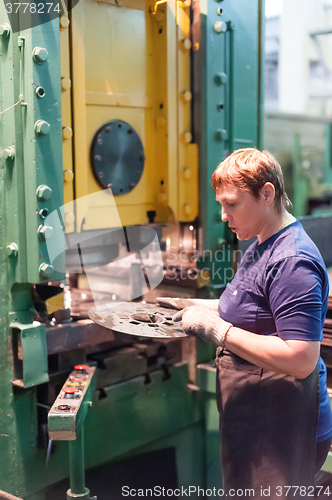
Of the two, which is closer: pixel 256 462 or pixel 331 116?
pixel 256 462

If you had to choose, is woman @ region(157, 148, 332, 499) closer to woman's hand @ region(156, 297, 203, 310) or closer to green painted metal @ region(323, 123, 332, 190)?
woman's hand @ region(156, 297, 203, 310)

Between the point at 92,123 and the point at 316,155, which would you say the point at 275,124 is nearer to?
the point at 316,155

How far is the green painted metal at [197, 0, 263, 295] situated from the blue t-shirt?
125 cm

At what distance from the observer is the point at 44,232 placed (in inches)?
84.8

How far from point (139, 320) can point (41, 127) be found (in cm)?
89

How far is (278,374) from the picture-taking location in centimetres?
163

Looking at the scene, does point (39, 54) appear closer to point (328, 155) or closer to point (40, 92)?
point (40, 92)

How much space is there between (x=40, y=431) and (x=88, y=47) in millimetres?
1841

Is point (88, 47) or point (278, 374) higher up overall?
point (88, 47)

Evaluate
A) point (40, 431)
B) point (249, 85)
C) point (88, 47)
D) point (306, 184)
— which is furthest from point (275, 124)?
point (40, 431)

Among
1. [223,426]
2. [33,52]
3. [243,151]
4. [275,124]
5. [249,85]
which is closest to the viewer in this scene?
[243,151]

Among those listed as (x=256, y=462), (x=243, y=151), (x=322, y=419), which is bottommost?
(x=256, y=462)

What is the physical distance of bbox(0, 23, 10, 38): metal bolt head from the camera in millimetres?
2088

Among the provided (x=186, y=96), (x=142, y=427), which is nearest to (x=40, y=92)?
(x=186, y=96)
